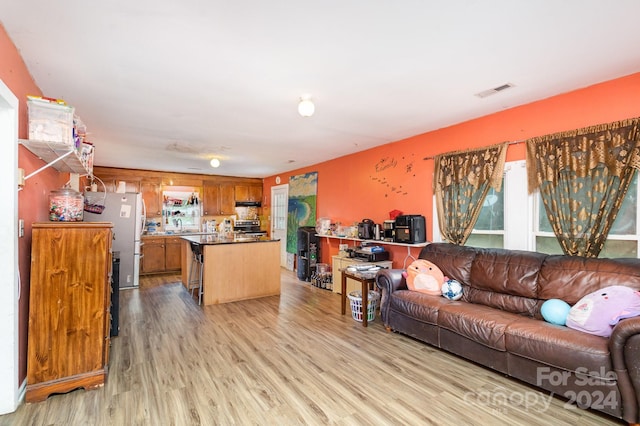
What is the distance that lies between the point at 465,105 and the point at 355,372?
2847mm

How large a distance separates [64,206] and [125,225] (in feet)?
10.7

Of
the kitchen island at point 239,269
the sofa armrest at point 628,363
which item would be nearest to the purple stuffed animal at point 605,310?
the sofa armrest at point 628,363

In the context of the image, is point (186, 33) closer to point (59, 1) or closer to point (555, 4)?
point (59, 1)

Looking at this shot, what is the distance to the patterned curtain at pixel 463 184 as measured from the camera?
340 cm


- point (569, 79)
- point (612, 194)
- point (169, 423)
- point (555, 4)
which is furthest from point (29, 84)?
point (612, 194)

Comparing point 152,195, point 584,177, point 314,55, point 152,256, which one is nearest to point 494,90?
point 584,177

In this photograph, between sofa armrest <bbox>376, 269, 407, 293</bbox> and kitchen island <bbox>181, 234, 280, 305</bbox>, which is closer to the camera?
sofa armrest <bbox>376, 269, 407, 293</bbox>

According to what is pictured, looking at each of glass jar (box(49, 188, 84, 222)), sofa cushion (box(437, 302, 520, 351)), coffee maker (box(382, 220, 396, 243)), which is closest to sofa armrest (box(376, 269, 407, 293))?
sofa cushion (box(437, 302, 520, 351))

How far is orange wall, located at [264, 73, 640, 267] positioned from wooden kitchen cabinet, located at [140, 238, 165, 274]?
11.6 ft

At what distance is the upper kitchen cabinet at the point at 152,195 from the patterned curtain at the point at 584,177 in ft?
24.2

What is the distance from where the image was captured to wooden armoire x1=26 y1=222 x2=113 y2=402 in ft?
6.88

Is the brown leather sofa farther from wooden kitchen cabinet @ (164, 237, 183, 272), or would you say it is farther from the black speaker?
wooden kitchen cabinet @ (164, 237, 183, 272)

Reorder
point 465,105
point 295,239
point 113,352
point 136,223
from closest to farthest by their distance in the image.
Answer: point 113,352
point 465,105
point 136,223
point 295,239

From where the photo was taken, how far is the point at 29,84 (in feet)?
8.12
